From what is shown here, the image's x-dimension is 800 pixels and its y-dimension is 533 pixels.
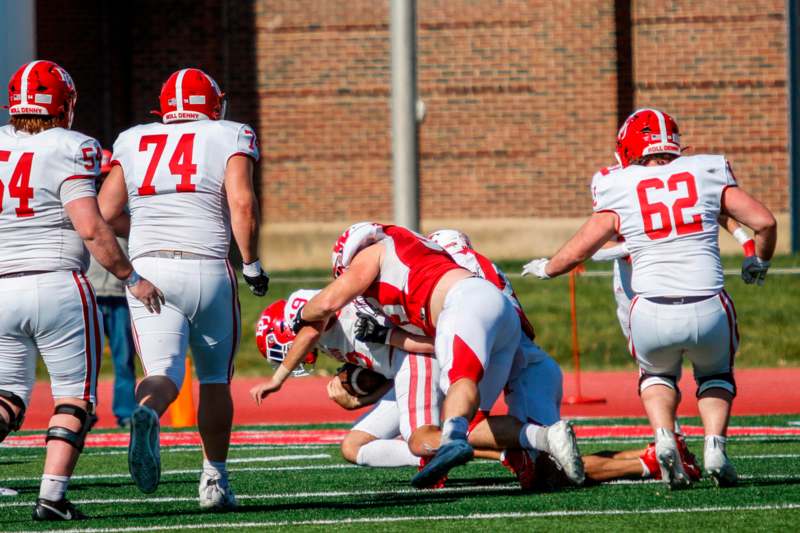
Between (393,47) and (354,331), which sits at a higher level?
(393,47)

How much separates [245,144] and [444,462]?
160 cm

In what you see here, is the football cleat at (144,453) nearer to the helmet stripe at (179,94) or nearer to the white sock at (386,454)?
the helmet stripe at (179,94)

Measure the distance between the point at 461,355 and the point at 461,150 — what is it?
48.5 feet

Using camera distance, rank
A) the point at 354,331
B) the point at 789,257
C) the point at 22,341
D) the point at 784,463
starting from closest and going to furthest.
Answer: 1. the point at 22,341
2. the point at 354,331
3. the point at 784,463
4. the point at 789,257

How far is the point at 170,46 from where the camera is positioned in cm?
2142

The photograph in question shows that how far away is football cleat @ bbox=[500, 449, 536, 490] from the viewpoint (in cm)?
723

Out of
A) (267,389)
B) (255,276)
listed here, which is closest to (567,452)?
(267,389)

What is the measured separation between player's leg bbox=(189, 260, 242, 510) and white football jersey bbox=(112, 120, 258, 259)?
136mm

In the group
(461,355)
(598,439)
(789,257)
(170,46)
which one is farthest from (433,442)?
(170,46)

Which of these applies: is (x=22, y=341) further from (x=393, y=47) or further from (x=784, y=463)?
Result: (x=393, y=47)

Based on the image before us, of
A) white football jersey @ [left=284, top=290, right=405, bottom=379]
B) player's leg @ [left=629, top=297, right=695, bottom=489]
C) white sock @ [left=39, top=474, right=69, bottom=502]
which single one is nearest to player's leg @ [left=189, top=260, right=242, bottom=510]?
white sock @ [left=39, top=474, right=69, bottom=502]

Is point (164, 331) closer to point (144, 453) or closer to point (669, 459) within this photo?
point (144, 453)

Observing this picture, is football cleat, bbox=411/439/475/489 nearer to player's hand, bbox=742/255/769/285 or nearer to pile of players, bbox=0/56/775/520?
pile of players, bbox=0/56/775/520

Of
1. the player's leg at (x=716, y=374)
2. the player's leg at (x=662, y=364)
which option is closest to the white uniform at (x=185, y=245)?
the player's leg at (x=662, y=364)
